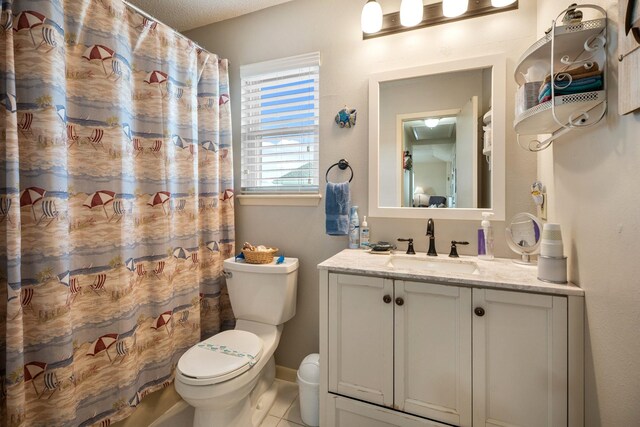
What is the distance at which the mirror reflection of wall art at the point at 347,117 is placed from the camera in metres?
1.70

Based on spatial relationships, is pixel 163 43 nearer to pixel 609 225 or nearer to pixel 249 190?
pixel 249 190

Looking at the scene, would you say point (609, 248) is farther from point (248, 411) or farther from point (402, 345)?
point (248, 411)

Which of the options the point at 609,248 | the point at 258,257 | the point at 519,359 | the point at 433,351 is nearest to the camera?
the point at 609,248

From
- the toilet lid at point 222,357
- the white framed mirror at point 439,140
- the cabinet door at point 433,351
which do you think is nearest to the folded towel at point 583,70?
the white framed mirror at point 439,140

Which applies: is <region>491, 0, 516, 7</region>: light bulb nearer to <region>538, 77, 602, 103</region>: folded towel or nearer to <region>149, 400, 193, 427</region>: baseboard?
<region>538, 77, 602, 103</region>: folded towel

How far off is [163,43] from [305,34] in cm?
86

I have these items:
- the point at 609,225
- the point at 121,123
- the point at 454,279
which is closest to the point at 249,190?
the point at 121,123

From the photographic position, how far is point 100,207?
4.10ft

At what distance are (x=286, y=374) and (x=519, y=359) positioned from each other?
4.71 ft

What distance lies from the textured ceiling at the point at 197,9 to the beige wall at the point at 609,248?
1888 mm

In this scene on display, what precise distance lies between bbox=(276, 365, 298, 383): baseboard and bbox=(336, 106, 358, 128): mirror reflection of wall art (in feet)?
5.50

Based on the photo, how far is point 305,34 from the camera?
5.98ft

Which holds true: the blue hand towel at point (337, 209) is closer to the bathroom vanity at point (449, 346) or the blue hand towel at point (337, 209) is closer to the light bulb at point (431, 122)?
the bathroom vanity at point (449, 346)

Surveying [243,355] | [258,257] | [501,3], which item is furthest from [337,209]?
[501,3]
